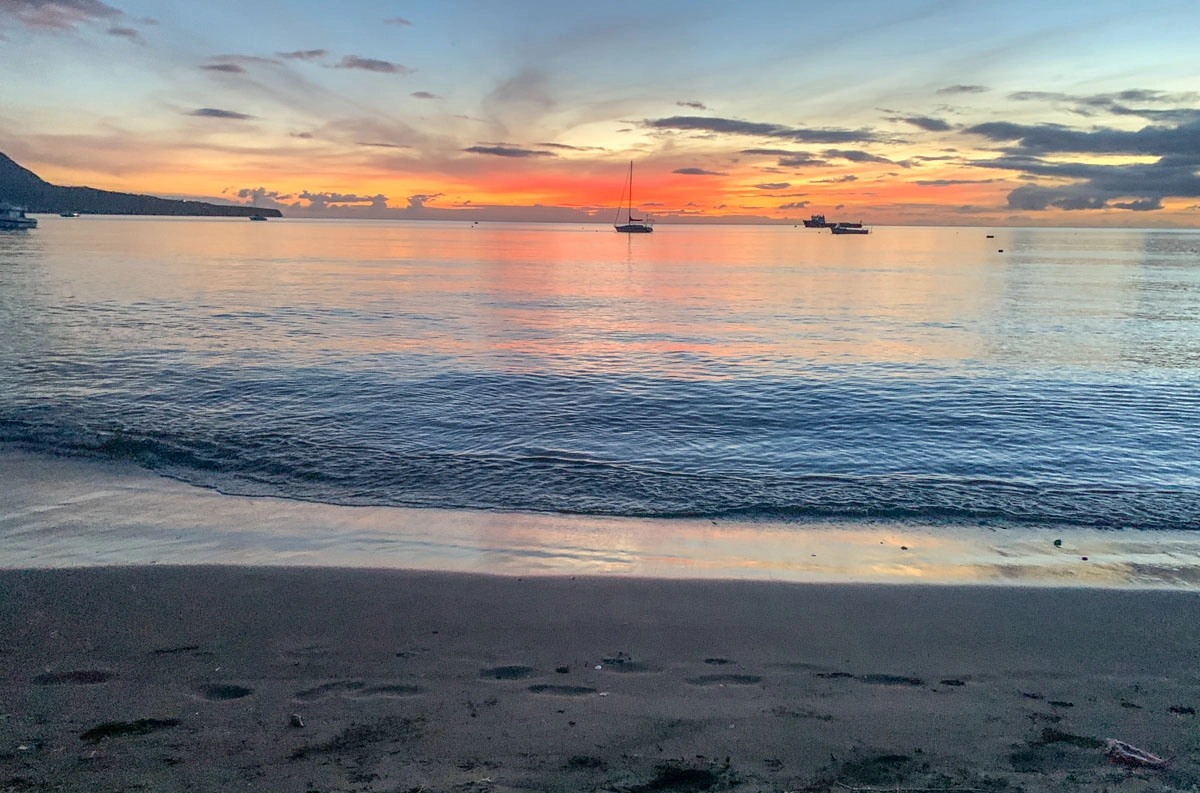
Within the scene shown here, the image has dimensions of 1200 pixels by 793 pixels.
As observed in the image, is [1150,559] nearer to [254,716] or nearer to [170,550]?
[254,716]

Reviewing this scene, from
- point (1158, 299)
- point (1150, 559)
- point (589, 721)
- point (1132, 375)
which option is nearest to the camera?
point (589, 721)

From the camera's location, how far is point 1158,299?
43688 millimetres

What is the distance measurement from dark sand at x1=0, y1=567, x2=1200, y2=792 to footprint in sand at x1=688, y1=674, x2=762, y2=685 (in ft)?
0.07

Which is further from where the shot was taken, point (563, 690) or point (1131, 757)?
point (563, 690)

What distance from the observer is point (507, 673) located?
18.3ft

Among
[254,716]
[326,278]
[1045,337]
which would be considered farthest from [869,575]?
[326,278]

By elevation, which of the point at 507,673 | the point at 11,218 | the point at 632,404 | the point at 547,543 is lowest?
the point at 547,543

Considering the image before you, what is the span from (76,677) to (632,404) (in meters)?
13.3

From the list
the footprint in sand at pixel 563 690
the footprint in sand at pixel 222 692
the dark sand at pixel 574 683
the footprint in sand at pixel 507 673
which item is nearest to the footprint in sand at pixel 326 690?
the dark sand at pixel 574 683

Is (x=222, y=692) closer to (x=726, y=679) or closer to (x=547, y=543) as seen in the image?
(x=726, y=679)

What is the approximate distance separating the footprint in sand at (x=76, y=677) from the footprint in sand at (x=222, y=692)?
0.78 meters

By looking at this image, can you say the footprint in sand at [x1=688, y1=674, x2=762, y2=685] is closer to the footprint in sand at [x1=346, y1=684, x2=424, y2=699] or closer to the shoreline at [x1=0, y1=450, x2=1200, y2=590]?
the footprint in sand at [x1=346, y1=684, x2=424, y2=699]

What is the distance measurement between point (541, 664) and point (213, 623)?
3.01 m

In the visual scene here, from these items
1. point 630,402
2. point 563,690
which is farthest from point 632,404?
point 563,690
